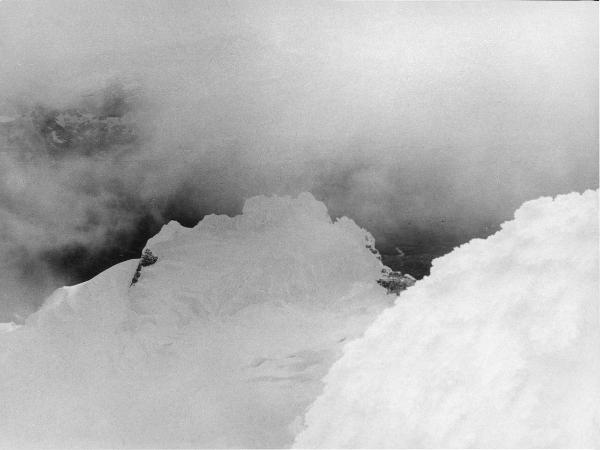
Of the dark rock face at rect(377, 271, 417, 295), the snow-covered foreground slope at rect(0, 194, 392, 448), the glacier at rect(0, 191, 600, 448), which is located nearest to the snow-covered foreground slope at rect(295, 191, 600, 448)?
the glacier at rect(0, 191, 600, 448)

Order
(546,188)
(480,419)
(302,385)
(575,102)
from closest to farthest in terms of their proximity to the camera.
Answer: (480,419), (302,385), (546,188), (575,102)

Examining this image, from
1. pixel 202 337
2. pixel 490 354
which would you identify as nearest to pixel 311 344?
pixel 202 337

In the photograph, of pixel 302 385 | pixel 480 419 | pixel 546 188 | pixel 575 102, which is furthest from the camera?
pixel 575 102

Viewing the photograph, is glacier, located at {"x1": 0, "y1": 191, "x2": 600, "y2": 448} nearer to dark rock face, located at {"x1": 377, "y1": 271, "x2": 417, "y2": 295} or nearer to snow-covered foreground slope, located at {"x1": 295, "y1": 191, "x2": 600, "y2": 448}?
snow-covered foreground slope, located at {"x1": 295, "y1": 191, "x2": 600, "y2": 448}

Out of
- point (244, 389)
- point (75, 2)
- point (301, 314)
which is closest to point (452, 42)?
point (301, 314)

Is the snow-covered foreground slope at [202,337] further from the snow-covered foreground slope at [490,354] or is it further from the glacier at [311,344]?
the snow-covered foreground slope at [490,354]

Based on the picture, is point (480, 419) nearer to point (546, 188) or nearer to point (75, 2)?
point (546, 188)

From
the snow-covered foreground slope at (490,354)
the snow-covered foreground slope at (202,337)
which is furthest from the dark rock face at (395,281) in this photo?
the snow-covered foreground slope at (490,354)

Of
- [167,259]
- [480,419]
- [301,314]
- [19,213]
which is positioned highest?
[19,213]
